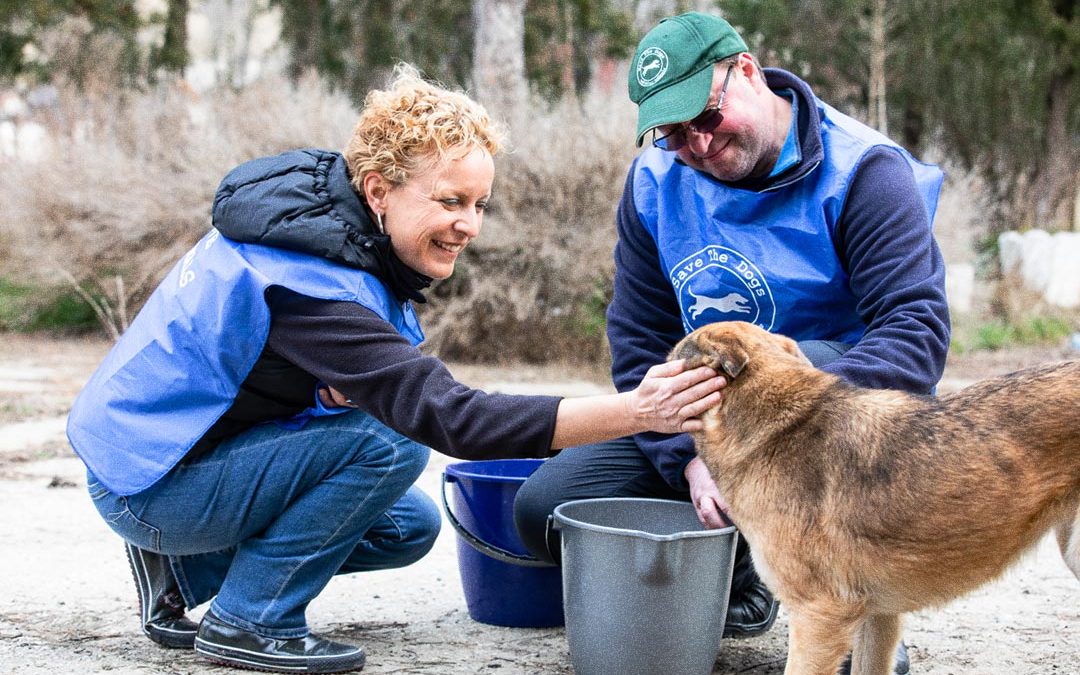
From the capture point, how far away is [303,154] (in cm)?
349

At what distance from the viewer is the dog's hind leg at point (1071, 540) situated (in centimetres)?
284

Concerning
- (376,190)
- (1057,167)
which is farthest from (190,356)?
(1057,167)

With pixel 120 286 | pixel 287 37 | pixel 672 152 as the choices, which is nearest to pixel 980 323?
pixel 120 286

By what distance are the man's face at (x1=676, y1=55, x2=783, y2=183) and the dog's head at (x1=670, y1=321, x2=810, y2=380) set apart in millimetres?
732

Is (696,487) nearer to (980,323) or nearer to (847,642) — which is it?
(847,642)

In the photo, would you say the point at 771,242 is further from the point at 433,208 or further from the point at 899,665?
the point at 899,665

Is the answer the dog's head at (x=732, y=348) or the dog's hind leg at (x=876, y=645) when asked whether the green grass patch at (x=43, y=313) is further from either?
the dog's hind leg at (x=876, y=645)

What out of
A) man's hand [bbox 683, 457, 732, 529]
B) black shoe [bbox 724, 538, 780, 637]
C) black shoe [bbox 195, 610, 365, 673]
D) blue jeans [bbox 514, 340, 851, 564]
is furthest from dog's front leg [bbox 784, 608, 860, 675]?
black shoe [bbox 195, 610, 365, 673]

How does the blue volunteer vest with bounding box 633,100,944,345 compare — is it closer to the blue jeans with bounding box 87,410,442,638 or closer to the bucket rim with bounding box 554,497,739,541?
the bucket rim with bounding box 554,497,739,541

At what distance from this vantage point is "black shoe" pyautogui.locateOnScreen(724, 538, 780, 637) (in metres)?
3.93

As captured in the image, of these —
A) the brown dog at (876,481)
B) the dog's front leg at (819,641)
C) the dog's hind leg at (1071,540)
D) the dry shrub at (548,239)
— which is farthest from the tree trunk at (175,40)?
the dog's hind leg at (1071,540)

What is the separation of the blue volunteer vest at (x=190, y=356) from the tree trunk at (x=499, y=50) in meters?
9.89

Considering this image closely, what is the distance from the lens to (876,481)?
9.57 ft

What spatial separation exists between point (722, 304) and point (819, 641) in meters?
1.27
